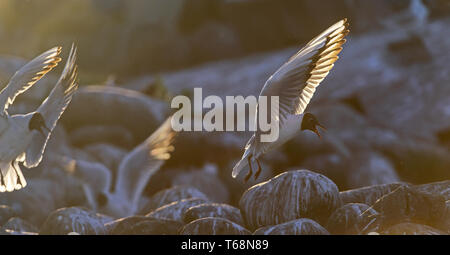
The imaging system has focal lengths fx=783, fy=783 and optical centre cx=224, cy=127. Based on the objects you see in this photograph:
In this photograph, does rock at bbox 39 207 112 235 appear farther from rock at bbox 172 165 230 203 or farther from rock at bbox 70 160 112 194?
rock at bbox 172 165 230 203

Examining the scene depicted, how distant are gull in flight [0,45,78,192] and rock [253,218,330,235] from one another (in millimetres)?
1145

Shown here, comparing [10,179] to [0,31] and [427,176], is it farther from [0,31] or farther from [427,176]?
[0,31]

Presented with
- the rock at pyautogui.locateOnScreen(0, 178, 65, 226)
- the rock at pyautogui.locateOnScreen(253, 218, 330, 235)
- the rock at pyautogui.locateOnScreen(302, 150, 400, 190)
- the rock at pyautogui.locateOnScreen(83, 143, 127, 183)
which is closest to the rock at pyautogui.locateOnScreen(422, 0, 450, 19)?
the rock at pyautogui.locateOnScreen(302, 150, 400, 190)

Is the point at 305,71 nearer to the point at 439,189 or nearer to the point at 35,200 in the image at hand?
the point at 439,189

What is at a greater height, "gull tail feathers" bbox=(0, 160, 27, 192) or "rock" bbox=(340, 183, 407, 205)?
"gull tail feathers" bbox=(0, 160, 27, 192)

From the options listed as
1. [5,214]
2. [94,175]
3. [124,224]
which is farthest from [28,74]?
[94,175]

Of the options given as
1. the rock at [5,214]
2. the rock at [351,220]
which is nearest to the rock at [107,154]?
the rock at [5,214]

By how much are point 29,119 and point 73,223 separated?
70 centimetres

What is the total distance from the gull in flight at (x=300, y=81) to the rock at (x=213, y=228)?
0.22m

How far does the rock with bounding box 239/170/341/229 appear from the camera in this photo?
11.4ft

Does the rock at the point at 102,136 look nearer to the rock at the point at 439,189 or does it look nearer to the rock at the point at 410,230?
the rock at the point at 439,189

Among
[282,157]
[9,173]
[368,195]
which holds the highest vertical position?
[282,157]

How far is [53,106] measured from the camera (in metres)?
3.71

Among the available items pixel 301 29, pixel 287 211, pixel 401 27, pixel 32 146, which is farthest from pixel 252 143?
pixel 301 29
